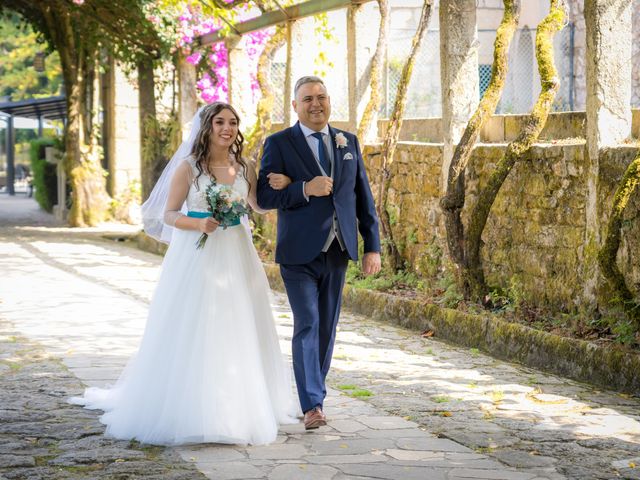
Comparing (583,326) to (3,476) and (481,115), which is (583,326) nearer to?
(481,115)

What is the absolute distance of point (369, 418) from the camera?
20.2 ft

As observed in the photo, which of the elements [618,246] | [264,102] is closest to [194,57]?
[264,102]

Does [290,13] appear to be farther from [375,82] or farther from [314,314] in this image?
[314,314]

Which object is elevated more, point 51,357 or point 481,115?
point 481,115

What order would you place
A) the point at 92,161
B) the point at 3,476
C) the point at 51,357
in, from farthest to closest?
the point at 92,161 → the point at 51,357 → the point at 3,476

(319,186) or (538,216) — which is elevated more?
(319,186)

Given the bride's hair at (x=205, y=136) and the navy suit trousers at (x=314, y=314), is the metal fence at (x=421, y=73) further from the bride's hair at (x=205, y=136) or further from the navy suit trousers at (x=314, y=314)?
the navy suit trousers at (x=314, y=314)

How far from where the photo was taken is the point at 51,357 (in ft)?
26.1

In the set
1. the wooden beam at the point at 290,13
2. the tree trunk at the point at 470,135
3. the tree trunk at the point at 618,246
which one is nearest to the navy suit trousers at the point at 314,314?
the tree trunk at the point at 618,246

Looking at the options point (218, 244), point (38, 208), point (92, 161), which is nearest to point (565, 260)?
point (218, 244)

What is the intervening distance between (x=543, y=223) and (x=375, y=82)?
356 centimetres

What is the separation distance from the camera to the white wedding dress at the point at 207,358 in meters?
5.60

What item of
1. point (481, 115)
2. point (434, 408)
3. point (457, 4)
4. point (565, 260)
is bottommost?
point (434, 408)

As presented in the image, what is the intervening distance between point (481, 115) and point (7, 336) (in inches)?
167
